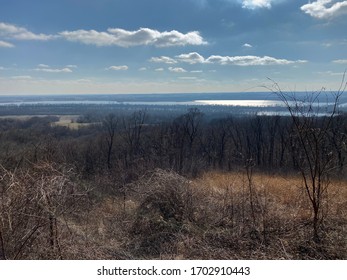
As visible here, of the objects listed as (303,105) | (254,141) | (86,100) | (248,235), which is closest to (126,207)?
(248,235)

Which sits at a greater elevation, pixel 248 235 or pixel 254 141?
pixel 248 235

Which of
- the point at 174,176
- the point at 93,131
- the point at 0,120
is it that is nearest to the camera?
the point at 174,176

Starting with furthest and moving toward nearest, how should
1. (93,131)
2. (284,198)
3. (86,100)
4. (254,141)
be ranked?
(86,100), (93,131), (254,141), (284,198)

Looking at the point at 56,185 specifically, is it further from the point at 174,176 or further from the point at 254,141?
the point at 254,141

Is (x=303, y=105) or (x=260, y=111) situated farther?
(x=260, y=111)

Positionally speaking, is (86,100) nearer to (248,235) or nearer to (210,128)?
(210,128)

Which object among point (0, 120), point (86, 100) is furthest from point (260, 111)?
point (86, 100)

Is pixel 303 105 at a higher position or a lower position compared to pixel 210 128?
higher

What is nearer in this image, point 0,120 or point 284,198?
point 284,198

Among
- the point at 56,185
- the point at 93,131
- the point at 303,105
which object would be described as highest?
the point at 303,105
